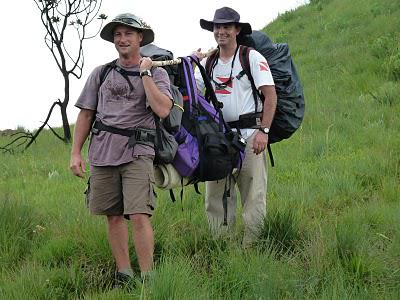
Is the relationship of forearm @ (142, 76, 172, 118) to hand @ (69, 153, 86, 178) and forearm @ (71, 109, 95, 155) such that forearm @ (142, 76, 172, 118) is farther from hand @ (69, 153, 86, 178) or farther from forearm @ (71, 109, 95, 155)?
hand @ (69, 153, 86, 178)

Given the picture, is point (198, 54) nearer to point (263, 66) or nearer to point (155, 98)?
point (263, 66)

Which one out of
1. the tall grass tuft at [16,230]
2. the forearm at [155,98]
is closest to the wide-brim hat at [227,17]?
the forearm at [155,98]

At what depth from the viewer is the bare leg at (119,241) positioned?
4.67m

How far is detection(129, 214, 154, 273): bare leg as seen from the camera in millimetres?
4496

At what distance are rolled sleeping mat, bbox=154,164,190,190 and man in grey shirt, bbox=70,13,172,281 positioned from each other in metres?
0.19

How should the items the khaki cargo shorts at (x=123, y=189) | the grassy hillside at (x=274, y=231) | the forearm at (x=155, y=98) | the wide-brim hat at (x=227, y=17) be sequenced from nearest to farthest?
the grassy hillside at (x=274, y=231), the forearm at (x=155, y=98), the khaki cargo shorts at (x=123, y=189), the wide-brim hat at (x=227, y=17)

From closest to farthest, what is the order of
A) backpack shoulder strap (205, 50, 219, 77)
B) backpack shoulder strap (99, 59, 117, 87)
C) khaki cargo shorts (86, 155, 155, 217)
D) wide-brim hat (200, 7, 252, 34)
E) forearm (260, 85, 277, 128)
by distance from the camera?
1. khaki cargo shorts (86, 155, 155, 217)
2. backpack shoulder strap (99, 59, 117, 87)
3. forearm (260, 85, 277, 128)
4. wide-brim hat (200, 7, 252, 34)
5. backpack shoulder strap (205, 50, 219, 77)

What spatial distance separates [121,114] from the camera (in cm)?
453

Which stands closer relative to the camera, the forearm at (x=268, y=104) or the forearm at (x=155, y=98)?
the forearm at (x=155, y=98)

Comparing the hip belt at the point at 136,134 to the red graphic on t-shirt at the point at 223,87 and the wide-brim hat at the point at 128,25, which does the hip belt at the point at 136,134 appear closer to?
the wide-brim hat at the point at 128,25

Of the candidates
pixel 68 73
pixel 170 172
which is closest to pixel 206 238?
pixel 170 172

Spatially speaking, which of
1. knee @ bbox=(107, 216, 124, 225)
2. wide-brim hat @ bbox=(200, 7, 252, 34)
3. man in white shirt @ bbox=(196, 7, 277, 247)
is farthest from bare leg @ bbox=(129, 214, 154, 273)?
wide-brim hat @ bbox=(200, 7, 252, 34)

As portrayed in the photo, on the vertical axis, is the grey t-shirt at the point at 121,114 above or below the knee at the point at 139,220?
above

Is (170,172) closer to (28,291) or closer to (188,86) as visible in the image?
(188,86)
